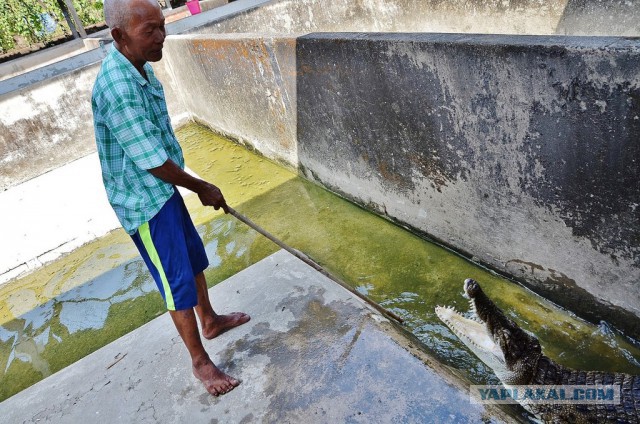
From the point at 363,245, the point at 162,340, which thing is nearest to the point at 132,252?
the point at 162,340

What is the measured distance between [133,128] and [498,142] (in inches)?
75.0

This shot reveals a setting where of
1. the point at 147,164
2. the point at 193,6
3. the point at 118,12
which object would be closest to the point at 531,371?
the point at 147,164

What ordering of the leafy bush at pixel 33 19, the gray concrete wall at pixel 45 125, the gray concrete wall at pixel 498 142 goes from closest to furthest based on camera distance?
the gray concrete wall at pixel 498 142 → the gray concrete wall at pixel 45 125 → the leafy bush at pixel 33 19

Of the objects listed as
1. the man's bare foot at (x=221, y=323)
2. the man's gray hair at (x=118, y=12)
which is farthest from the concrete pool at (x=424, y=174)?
the man's gray hair at (x=118, y=12)

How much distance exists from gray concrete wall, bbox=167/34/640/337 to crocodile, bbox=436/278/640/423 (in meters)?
0.55

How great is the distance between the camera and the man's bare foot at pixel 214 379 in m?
2.16

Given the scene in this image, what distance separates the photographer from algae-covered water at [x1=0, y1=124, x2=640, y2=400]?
2.62m

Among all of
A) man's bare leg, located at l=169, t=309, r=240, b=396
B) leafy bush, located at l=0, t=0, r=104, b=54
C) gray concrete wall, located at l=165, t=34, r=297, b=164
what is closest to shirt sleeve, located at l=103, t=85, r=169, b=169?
man's bare leg, located at l=169, t=309, r=240, b=396

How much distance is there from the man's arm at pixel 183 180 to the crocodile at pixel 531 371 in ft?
4.31

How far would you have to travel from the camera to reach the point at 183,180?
1.96 m

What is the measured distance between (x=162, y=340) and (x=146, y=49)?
159 cm

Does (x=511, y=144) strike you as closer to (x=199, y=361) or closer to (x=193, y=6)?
(x=199, y=361)

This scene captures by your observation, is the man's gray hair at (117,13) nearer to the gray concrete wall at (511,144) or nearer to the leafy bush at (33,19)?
the gray concrete wall at (511,144)

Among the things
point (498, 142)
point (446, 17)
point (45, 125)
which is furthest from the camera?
point (446, 17)
